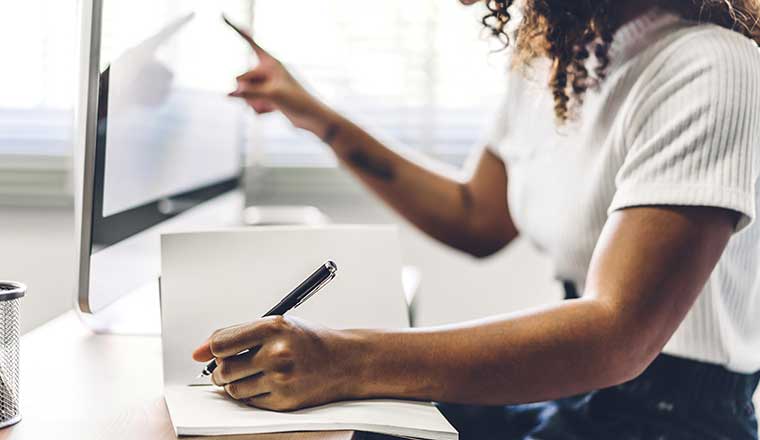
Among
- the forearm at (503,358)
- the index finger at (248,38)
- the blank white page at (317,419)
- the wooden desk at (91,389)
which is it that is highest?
the index finger at (248,38)

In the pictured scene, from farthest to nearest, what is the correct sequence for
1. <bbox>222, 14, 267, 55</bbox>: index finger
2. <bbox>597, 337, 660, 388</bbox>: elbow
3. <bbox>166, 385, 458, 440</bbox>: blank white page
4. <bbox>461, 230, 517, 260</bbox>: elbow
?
<bbox>461, 230, 517, 260</bbox>: elbow
<bbox>222, 14, 267, 55</bbox>: index finger
<bbox>597, 337, 660, 388</bbox>: elbow
<bbox>166, 385, 458, 440</bbox>: blank white page

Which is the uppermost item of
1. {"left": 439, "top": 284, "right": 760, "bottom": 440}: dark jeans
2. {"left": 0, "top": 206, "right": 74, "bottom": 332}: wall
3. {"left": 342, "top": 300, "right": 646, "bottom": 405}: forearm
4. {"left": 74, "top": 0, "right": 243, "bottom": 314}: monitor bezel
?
{"left": 74, "top": 0, "right": 243, "bottom": 314}: monitor bezel

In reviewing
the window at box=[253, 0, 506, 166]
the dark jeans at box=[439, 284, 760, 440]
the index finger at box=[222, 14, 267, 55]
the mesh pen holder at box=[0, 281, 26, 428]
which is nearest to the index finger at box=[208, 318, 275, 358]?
the mesh pen holder at box=[0, 281, 26, 428]

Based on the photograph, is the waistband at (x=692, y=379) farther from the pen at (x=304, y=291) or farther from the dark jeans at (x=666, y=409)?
the pen at (x=304, y=291)

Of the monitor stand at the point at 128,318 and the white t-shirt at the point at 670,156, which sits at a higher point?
the white t-shirt at the point at 670,156

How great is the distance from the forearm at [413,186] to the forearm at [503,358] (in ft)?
2.02

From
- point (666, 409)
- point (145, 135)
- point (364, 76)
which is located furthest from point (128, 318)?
point (364, 76)

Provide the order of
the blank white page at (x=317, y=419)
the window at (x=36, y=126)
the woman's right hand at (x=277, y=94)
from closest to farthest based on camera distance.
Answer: the blank white page at (x=317, y=419), the woman's right hand at (x=277, y=94), the window at (x=36, y=126)

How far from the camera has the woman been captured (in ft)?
2.32

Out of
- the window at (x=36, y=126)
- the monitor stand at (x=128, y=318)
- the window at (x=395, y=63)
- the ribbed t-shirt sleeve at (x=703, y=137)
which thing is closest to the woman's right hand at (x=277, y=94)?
the monitor stand at (x=128, y=318)

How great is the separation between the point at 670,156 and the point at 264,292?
1.29ft

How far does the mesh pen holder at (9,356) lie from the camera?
2.15ft

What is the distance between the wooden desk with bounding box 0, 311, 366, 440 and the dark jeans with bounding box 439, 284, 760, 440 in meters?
0.38

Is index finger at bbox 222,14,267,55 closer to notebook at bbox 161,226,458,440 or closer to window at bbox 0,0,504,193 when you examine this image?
notebook at bbox 161,226,458,440
